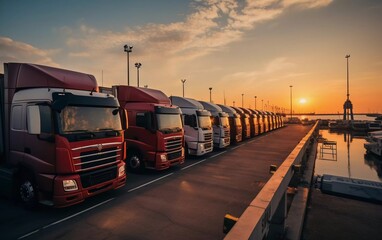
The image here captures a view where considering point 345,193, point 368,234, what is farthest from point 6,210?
point 345,193

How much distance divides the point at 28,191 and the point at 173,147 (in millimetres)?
5324

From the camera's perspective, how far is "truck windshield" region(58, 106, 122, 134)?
5304mm

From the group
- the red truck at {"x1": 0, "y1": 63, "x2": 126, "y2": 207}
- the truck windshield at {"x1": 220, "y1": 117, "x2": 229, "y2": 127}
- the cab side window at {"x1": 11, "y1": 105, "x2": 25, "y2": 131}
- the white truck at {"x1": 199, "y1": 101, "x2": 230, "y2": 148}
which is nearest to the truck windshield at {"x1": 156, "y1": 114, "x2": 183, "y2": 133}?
the red truck at {"x1": 0, "y1": 63, "x2": 126, "y2": 207}

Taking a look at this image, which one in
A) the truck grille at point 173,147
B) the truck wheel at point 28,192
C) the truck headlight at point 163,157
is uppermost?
the truck grille at point 173,147

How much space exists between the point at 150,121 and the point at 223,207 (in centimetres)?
456

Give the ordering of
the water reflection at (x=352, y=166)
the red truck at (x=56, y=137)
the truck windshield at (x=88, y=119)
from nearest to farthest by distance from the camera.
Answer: the red truck at (x=56, y=137) → the truck windshield at (x=88, y=119) → the water reflection at (x=352, y=166)

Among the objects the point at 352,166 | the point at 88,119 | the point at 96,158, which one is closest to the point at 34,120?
the point at 88,119

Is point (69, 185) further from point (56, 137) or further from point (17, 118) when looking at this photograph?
point (17, 118)

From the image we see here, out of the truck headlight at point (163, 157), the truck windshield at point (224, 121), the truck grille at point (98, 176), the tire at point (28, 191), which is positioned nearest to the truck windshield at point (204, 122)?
the truck windshield at point (224, 121)

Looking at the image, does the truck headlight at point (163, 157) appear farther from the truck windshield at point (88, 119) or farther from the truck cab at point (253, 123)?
the truck cab at point (253, 123)

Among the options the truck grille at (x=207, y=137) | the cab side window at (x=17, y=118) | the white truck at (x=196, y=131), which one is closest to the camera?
the cab side window at (x=17, y=118)

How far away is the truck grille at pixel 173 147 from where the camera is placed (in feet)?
30.4

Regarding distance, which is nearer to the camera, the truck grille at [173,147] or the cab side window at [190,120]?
the truck grille at [173,147]

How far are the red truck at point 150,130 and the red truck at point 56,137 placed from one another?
7.35ft
